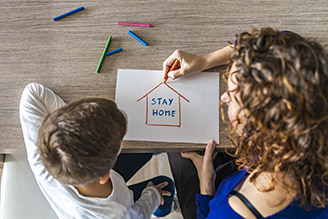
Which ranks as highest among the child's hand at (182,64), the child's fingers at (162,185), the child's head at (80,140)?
the child's hand at (182,64)

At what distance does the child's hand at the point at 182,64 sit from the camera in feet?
2.48

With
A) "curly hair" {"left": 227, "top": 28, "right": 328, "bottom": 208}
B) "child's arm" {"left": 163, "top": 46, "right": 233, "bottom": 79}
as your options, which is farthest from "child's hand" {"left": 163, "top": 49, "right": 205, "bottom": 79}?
"curly hair" {"left": 227, "top": 28, "right": 328, "bottom": 208}

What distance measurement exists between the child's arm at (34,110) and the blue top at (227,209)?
18.9 inches

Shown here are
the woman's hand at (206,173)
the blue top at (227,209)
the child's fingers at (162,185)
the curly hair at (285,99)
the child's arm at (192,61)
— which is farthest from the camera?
the child's fingers at (162,185)

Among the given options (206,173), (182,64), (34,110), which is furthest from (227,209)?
(34,110)

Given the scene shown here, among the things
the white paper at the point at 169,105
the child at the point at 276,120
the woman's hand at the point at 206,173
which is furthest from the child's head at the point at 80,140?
the woman's hand at the point at 206,173

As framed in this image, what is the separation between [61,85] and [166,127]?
1.03 feet

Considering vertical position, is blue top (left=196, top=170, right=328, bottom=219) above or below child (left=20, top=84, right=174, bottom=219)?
below

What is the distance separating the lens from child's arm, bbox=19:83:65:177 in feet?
2.31

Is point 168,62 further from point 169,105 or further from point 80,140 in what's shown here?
point 80,140

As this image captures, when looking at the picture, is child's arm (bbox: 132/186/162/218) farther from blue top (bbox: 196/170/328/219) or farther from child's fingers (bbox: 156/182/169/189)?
blue top (bbox: 196/170/328/219)

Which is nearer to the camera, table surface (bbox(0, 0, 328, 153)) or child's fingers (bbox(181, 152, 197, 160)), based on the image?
table surface (bbox(0, 0, 328, 153))

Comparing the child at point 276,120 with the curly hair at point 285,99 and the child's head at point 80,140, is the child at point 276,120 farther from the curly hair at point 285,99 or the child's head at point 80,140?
the child's head at point 80,140

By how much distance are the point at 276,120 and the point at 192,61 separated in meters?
0.32
